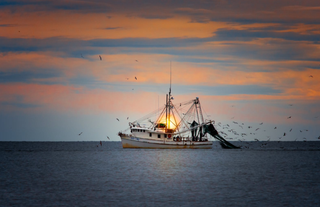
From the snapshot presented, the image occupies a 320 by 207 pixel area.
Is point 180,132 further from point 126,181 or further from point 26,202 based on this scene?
point 26,202

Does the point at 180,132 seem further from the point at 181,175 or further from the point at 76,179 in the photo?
the point at 76,179

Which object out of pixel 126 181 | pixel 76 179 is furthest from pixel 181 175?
pixel 76 179

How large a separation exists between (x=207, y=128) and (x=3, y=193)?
3275 inches

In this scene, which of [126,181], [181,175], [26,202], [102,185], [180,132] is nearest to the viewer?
[26,202]

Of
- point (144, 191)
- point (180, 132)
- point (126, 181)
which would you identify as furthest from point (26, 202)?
point (180, 132)

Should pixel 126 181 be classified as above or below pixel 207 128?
below

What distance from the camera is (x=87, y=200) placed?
121 ft

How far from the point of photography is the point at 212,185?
48.2 meters

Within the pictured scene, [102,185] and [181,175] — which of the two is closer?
[102,185]

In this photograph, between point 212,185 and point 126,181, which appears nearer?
point 212,185

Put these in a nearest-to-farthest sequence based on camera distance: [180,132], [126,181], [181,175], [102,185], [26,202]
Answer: [26,202] < [102,185] < [126,181] < [181,175] < [180,132]

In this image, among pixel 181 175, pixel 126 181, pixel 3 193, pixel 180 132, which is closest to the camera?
pixel 3 193

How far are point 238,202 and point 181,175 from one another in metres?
23.4

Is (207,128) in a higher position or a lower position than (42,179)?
higher
